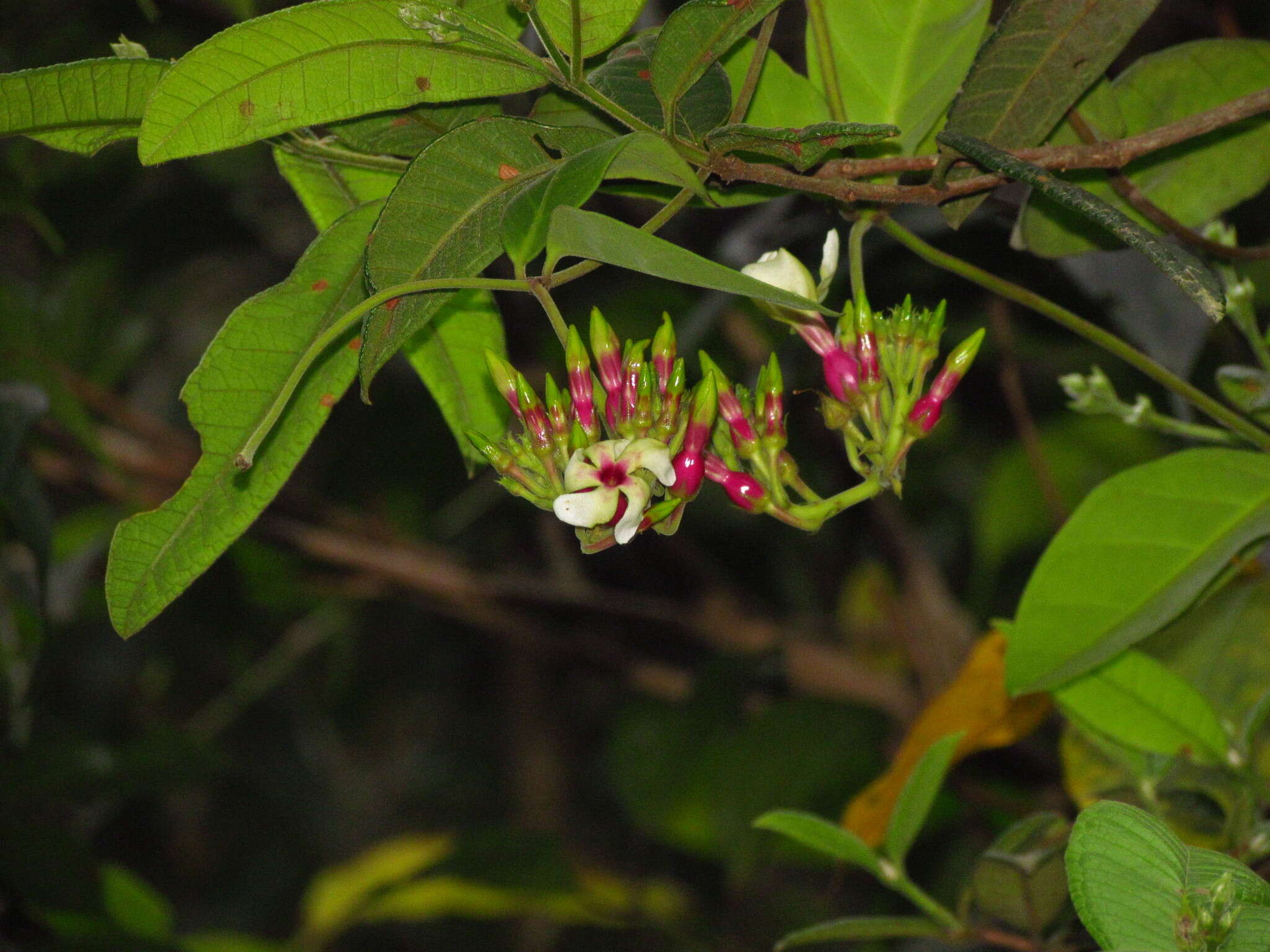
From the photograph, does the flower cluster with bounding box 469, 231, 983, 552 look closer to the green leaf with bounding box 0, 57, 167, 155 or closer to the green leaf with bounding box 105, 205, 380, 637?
the green leaf with bounding box 105, 205, 380, 637

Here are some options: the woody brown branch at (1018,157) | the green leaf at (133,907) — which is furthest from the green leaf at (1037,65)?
the green leaf at (133,907)

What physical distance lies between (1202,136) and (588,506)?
1.57 ft

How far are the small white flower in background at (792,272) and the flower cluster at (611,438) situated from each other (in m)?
0.05

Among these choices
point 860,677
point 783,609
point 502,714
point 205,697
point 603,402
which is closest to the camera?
point 603,402

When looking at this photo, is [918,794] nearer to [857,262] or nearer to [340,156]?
[857,262]

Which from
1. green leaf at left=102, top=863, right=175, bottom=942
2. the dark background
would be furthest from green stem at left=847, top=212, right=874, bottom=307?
green leaf at left=102, top=863, right=175, bottom=942

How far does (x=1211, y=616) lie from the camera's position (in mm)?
844

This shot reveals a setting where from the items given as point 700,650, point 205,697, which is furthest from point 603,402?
point 205,697

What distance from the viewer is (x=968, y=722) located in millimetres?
821

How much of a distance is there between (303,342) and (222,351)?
4cm

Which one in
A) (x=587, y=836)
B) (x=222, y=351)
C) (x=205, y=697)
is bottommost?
(x=587, y=836)

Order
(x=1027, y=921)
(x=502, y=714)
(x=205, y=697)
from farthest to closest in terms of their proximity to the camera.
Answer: (x=502, y=714), (x=205, y=697), (x=1027, y=921)

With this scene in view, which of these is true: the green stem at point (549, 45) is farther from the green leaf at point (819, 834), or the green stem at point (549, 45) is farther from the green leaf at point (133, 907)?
the green leaf at point (133, 907)

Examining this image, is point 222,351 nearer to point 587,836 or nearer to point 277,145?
point 277,145
